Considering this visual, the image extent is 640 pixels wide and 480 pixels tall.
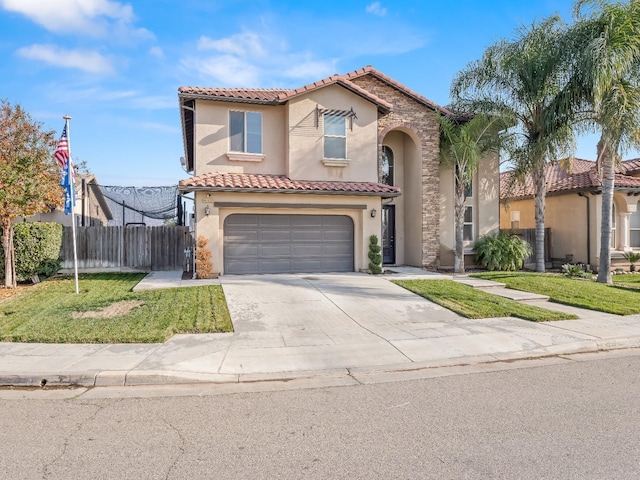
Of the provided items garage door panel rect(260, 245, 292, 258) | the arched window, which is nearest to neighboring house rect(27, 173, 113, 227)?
garage door panel rect(260, 245, 292, 258)

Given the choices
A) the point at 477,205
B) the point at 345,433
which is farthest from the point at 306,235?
the point at 345,433

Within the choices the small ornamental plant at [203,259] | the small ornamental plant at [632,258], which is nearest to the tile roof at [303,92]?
the small ornamental plant at [203,259]

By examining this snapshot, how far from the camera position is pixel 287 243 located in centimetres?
1496

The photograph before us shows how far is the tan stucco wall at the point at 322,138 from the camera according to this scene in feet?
49.2

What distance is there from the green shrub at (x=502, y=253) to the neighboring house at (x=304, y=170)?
1.85m

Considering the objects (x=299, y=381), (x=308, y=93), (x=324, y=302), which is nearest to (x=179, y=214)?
(x=308, y=93)

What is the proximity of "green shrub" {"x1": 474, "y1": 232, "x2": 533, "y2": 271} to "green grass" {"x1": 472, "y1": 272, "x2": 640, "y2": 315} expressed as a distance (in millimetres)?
1828

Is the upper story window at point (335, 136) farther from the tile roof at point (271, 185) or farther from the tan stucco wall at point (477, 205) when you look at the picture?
the tan stucco wall at point (477, 205)

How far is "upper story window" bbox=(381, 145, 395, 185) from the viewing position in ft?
58.4

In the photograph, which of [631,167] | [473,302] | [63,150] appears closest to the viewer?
[473,302]

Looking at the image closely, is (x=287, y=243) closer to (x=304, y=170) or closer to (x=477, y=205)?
(x=304, y=170)

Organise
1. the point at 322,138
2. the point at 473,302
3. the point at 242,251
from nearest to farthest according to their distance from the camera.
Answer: the point at 473,302 → the point at 242,251 → the point at 322,138

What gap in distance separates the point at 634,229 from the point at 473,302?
13.6 metres

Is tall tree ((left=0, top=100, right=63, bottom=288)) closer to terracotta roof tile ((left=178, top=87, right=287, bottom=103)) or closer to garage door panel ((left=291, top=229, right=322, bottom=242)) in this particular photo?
terracotta roof tile ((left=178, top=87, right=287, bottom=103))
